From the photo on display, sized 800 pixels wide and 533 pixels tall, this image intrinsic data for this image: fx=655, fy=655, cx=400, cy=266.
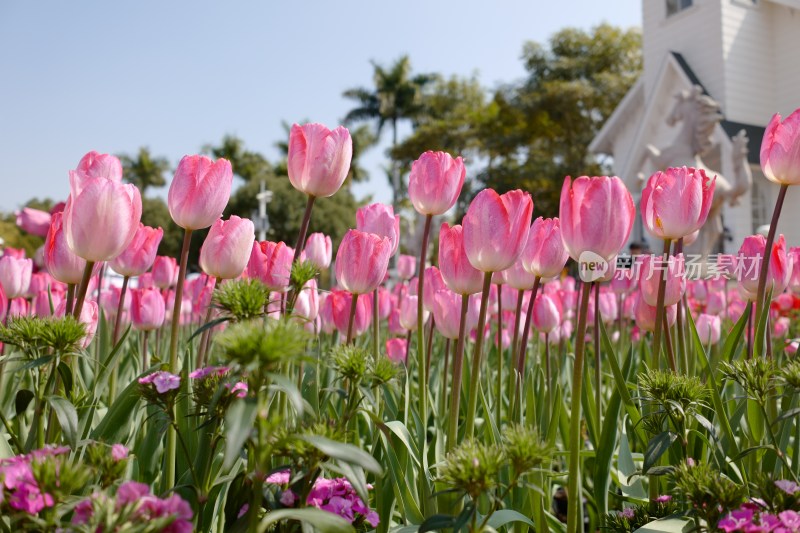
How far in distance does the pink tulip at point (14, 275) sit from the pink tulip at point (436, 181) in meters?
1.80

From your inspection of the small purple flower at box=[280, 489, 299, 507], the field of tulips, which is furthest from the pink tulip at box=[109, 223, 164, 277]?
the small purple flower at box=[280, 489, 299, 507]

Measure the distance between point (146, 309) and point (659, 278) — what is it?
176 centimetres

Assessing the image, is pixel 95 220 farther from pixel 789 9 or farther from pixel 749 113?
pixel 789 9

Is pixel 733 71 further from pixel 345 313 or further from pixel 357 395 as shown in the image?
pixel 357 395

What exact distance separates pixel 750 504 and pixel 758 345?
Result: 1.79 ft

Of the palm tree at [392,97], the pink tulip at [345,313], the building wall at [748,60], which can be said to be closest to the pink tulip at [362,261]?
the pink tulip at [345,313]

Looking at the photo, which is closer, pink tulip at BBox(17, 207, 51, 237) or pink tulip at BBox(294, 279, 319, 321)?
pink tulip at BBox(294, 279, 319, 321)

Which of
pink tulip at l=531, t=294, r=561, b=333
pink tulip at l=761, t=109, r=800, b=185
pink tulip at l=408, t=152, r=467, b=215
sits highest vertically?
pink tulip at l=761, t=109, r=800, b=185

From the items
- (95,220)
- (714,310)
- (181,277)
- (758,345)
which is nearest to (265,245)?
(181,277)

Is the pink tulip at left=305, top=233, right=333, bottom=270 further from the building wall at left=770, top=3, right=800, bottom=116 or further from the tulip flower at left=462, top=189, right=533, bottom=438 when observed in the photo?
the building wall at left=770, top=3, right=800, bottom=116

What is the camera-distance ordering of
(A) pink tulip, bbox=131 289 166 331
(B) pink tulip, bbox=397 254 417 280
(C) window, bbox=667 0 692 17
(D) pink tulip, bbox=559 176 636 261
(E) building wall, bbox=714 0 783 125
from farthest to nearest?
(C) window, bbox=667 0 692 17 → (E) building wall, bbox=714 0 783 125 → (B) pink tulip, bbox=397 254 417 280 → (A) pink tulip, bbox=131 289 166 331 → (D) pink tulip, bbox=559 176 636 261

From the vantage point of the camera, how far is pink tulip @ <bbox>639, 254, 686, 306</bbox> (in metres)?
1.75

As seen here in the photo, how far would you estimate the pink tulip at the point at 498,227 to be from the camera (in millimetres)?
1350

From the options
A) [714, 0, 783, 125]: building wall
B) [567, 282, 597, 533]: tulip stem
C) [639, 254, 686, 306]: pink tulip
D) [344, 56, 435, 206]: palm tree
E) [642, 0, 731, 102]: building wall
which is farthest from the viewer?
[344, 56, 435, 206]: palm tree
